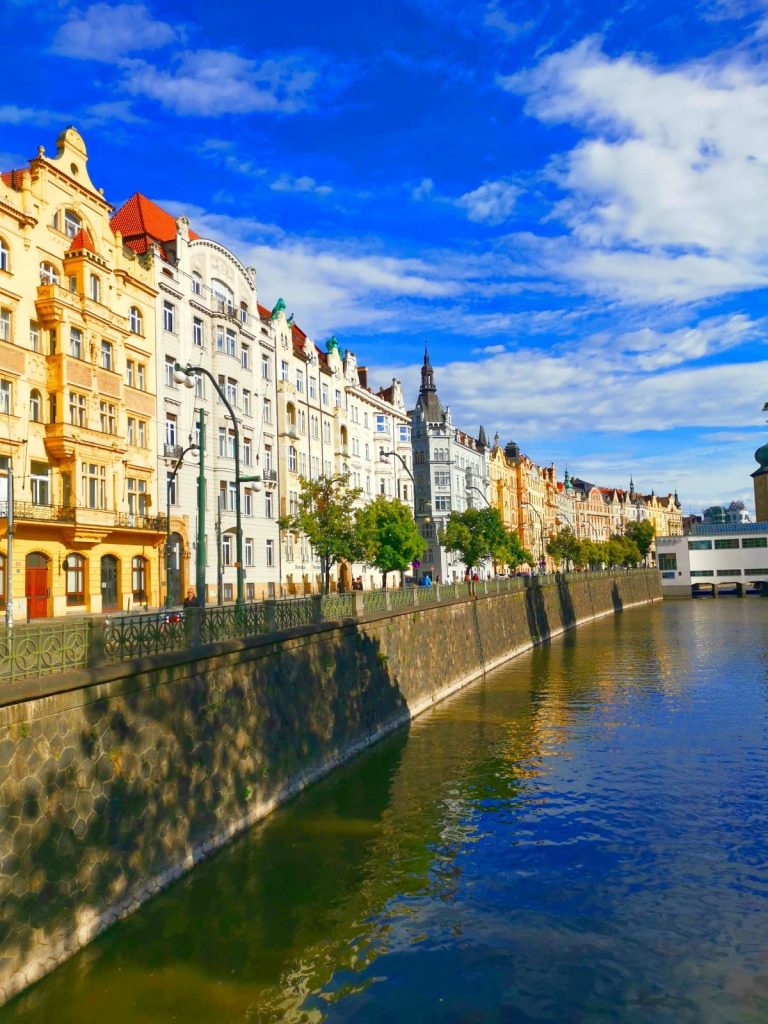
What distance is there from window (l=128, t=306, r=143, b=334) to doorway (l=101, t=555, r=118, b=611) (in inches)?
465

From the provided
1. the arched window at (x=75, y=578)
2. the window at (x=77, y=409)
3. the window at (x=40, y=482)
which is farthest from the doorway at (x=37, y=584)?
the window at (x=77, y=409)

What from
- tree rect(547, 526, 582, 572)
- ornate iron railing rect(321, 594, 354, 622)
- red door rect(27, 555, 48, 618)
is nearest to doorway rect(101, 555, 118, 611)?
red door rect(27, 555, 48, 618)

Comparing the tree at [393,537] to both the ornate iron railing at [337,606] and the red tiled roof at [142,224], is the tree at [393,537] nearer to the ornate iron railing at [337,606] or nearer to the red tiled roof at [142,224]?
the red tiled roof at [142,224]

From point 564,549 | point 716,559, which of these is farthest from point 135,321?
point 716,559

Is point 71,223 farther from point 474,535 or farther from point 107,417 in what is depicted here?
point 474,535

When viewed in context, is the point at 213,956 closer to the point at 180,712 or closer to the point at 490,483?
the point at 180,712

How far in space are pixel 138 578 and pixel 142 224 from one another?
20149 millimetres

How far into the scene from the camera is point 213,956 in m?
12.3

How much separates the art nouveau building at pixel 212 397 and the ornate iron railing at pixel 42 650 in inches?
1070

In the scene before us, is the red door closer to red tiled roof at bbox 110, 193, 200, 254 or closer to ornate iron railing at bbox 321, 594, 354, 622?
ornate iron railing at bbox 321, 594, 354, 622

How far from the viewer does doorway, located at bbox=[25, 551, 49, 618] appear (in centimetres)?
3419

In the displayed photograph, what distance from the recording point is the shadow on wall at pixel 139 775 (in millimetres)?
11211

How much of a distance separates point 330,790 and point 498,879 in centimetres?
629

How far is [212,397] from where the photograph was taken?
1893 inches
